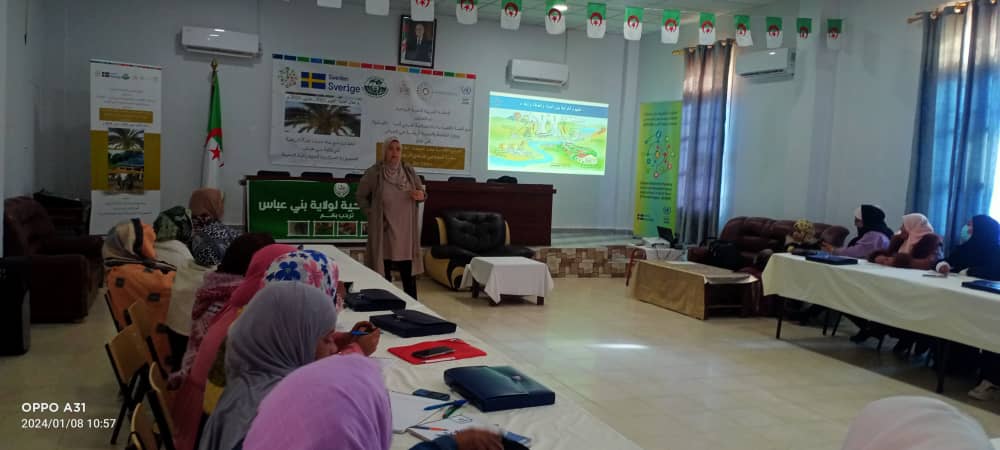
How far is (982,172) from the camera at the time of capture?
19.6 feet

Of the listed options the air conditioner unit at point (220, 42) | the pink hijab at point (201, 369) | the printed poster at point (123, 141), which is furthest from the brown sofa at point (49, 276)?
the pink hijab at point (201, 369)

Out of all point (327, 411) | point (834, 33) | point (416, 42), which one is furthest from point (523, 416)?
point (416, 42)

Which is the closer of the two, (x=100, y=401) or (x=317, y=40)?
(x=100, y=401)

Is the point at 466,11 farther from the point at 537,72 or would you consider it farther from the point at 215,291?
the point at 215,291

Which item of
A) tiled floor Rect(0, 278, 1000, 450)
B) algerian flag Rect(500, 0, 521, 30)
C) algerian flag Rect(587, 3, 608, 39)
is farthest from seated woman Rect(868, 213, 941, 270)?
algerian flag Rect(500, 0, 521, 30)

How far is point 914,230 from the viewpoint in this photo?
5.39 meters

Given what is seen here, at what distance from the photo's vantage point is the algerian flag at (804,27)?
24.2 feet

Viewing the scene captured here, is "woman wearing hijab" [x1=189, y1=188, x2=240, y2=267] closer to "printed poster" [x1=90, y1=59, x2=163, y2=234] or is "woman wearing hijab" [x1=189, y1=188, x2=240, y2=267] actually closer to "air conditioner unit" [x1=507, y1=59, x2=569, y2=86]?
"printed poster" [x1=90, y1=59, x2=163, y2=234]

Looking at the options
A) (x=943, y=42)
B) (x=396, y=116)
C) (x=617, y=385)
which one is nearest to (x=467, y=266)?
(x=617, y=385)

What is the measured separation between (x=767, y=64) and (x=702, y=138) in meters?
1.42

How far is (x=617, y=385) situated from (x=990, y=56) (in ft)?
15.2

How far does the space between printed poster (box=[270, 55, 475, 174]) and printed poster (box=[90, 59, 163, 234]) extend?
164 centimetres

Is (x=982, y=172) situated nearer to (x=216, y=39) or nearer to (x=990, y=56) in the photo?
(x=990, y=56)

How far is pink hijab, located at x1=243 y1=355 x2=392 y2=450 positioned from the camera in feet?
3.07
